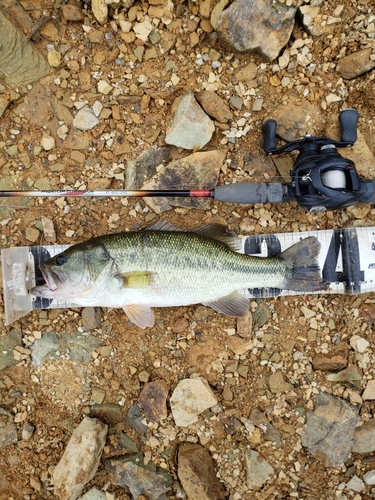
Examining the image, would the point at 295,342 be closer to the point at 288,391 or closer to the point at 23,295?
the point at 288,391

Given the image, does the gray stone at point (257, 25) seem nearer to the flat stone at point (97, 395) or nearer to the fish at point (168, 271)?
the fish at point (168, 271)

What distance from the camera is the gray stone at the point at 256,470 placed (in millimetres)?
4141

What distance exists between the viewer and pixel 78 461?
402 cm

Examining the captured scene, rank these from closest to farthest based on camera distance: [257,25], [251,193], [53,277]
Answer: [53,277]
[251,193]
[257,25]

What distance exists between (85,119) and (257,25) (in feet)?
6.55

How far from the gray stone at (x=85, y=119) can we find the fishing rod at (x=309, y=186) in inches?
33.1

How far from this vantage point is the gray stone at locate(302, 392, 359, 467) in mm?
4090

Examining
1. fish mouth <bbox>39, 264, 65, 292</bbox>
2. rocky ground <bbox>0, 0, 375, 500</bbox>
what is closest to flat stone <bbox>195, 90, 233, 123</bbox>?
rocky ground <bbox>0, 0, 375, 500</bbox>

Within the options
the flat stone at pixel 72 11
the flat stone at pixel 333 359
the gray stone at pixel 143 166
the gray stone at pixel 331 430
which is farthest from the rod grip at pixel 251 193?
the flat stone at pixel 72 11

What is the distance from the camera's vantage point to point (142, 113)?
4250 mm

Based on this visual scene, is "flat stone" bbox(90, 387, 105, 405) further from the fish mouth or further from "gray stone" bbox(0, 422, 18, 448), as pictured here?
the fish mouth

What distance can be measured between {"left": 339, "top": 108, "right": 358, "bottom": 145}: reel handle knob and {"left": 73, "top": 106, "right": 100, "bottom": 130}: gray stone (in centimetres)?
253

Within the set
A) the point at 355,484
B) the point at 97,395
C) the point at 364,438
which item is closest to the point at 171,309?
the point at 97,395

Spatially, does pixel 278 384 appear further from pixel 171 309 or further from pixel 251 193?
pixel 251 193
